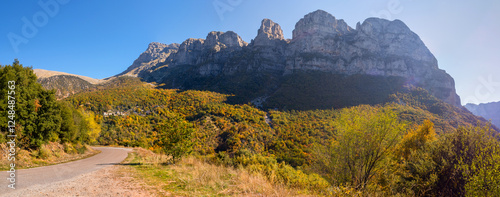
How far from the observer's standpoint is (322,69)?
107m

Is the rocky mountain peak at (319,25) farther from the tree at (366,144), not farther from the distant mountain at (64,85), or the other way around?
the distant mountain at (64,85)

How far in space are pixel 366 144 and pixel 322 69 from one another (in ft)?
343

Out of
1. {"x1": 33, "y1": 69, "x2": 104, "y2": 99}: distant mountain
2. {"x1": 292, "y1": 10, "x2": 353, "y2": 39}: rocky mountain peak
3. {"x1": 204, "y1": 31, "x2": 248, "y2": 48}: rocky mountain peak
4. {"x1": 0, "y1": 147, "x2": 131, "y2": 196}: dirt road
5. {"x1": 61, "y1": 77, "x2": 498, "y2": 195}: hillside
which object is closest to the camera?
{"x1": 0, "y1": 147, "x2": 131, "y2": 196}: dirt road

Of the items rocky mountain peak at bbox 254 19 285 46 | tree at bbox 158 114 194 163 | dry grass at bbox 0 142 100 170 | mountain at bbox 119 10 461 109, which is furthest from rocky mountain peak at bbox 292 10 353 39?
dry grass at bbox 0 142 100 170

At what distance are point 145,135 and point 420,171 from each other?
192ft

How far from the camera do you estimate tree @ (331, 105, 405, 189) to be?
1109 centimetres

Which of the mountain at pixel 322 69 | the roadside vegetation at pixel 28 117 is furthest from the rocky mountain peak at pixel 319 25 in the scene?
the roadside vegetation at pixel 28 117

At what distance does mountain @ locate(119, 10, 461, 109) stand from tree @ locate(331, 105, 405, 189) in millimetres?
63041

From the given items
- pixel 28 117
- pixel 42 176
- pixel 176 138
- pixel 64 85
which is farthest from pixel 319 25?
pixel 64 85

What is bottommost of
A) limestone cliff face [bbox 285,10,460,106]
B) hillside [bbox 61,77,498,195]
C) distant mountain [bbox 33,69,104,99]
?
hillside [bbox 61,77,498,195]

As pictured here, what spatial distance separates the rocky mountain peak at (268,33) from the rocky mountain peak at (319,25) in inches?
831

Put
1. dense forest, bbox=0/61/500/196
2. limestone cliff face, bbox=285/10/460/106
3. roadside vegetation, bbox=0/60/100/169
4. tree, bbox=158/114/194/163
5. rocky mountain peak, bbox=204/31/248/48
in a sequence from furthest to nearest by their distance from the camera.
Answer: rocky mountain peak, bbox=204/31/248/48, limestone cliff face, bbox=285/10/460/106, tree, bbox=158/114/194/163, roadside vegetation, bbox=0/60/100/169, dense forest, bbox=0/61/500/196

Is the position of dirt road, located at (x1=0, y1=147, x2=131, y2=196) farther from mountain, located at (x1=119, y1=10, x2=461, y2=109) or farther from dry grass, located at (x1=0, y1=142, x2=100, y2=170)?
mountain, located at (x1=119, y1=10, x2=461, y2=109)

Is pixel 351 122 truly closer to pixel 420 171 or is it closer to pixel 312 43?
pixel 420 171
